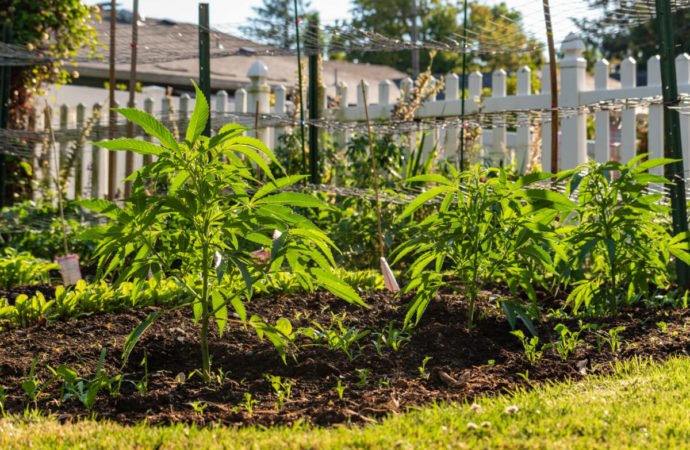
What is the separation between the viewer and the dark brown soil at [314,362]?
8.54 ft

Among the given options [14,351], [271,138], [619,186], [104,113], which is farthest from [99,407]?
[104,113]

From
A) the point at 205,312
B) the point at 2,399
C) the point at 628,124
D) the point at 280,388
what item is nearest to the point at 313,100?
the point at 628,124

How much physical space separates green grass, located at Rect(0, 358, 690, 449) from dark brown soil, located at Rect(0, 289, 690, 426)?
16 centimetres

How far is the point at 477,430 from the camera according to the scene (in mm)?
2189

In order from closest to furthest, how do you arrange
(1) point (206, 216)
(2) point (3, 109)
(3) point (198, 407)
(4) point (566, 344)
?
(3) point (198, 407) → (1) point (206, 216) → (4) point (566, 344) → (2) point (3, 109)

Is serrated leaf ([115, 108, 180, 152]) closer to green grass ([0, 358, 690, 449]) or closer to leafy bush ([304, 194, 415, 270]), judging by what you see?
green grass ([0, 358, 690, 449])

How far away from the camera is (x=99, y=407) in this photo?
2.65m

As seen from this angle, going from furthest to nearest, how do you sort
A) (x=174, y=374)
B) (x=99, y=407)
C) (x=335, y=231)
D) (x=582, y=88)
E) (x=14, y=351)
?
(x=582, y=88)
(x=335, y=231)
(x=14, y=351)
(x=174, y=374)
(x=99, y=407)

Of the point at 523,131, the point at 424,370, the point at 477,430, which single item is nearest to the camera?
the point at 477,430

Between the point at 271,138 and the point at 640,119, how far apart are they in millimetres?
5673

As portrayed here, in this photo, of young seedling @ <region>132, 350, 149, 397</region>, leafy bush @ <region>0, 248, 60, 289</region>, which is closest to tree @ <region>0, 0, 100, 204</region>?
leafy bush @ <region>0, 248, 60, 289</region>

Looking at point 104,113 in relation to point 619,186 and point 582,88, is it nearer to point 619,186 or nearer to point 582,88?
point 582,88

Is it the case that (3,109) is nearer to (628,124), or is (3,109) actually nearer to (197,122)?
(197,122)

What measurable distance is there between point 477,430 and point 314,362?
3.25 feet
